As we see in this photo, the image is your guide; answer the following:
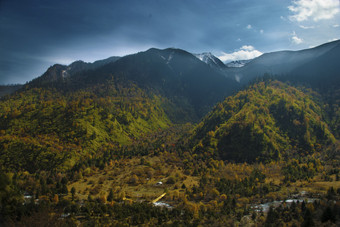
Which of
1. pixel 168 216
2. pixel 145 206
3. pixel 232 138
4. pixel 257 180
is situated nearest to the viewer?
pixel 168 216

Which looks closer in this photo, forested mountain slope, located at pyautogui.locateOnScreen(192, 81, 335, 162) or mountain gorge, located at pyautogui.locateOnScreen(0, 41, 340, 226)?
mountain gorge, located at pyautogui.locateOnScreen(0, 41, 340, 226)

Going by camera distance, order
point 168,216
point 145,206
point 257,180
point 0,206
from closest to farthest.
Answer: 1. point 0,206
2. point 168,216
3. point 145,206
4. point 257,180

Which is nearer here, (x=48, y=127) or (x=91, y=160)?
(x=91, y=160)

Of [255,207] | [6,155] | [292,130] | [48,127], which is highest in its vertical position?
[48,127]

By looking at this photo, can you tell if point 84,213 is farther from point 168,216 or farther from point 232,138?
point 232,138

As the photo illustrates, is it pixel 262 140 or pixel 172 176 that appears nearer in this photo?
pixel 172 176

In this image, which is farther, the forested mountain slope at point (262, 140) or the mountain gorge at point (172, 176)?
the forested mountain slope at point (262, 140)

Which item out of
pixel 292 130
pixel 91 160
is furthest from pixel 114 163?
pixel 292 130

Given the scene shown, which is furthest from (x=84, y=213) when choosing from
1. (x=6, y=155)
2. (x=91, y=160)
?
(x=6, y=155)

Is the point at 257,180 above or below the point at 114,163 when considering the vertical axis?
below

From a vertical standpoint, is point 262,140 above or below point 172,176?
above
